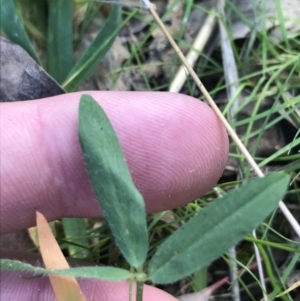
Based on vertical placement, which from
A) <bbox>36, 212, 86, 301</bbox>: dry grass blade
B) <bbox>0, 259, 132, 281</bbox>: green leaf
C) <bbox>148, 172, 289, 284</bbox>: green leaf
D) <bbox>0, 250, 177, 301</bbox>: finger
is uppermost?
<bbox>148, 172, 289, 284</bbox>: green leaf

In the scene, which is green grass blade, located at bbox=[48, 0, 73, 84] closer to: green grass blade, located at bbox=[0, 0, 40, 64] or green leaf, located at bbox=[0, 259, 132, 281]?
green grass blade, located at bbox=[0, 0, 40, 64]

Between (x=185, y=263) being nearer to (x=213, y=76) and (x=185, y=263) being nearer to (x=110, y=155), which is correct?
(x=110, y=155)

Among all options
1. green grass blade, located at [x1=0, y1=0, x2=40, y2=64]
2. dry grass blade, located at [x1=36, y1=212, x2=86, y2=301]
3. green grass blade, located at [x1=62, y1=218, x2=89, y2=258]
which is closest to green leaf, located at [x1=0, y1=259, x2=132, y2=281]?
dry grass blade, located at [x1=36, y1=212, x2=86, y2=301]

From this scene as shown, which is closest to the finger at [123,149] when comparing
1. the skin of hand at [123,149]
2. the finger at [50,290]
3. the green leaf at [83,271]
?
the skin of hand at [123,149]

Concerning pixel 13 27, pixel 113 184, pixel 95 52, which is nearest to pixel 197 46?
pixel 95 52

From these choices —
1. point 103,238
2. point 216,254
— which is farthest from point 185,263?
point 103,238

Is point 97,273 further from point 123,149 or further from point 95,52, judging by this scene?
point 95,52
